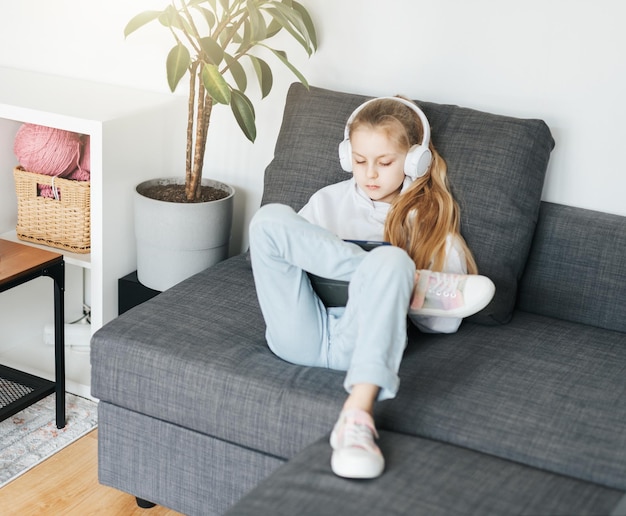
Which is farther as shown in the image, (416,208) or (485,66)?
(485,66)

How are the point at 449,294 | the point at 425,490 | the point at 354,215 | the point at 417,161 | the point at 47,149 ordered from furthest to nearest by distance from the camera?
1. the point at 47,149
2. the point at 354,215
3. the point at 417,161
4. the point at 449,294
5. the point at 425,490

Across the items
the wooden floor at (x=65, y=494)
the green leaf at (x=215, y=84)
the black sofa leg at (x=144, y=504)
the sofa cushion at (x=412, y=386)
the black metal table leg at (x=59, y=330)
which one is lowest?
the wooden floor at (x=65, y=494)

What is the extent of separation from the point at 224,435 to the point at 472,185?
76cm

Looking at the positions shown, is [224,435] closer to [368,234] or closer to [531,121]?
[368,234]

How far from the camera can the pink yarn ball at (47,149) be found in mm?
2270

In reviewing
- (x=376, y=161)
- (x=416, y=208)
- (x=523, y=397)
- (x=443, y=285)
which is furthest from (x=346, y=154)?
(x=523, y=397)

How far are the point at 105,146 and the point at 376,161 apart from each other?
2.31 ft

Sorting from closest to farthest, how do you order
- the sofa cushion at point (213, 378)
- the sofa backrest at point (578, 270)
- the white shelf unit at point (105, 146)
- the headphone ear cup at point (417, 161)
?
the sofa cushion at point (213, 378) → the headphone ear cup at point (417, 161) → the sofa backrest at point (578, 270) → the white shelf unit at point (105, 146)

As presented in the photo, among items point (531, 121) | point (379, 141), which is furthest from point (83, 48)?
point (531, 121)

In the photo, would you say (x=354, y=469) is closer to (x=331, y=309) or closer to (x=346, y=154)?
(x=331, y=309)

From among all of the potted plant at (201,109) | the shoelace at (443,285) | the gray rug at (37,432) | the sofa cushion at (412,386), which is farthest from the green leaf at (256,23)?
the gray rug at (37,432)

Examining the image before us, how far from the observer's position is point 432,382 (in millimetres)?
1617

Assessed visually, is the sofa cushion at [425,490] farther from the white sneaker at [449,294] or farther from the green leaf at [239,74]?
the green leaf at [239,74]

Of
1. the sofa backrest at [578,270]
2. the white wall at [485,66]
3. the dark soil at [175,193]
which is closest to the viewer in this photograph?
the sofa backrest at [578,270]
